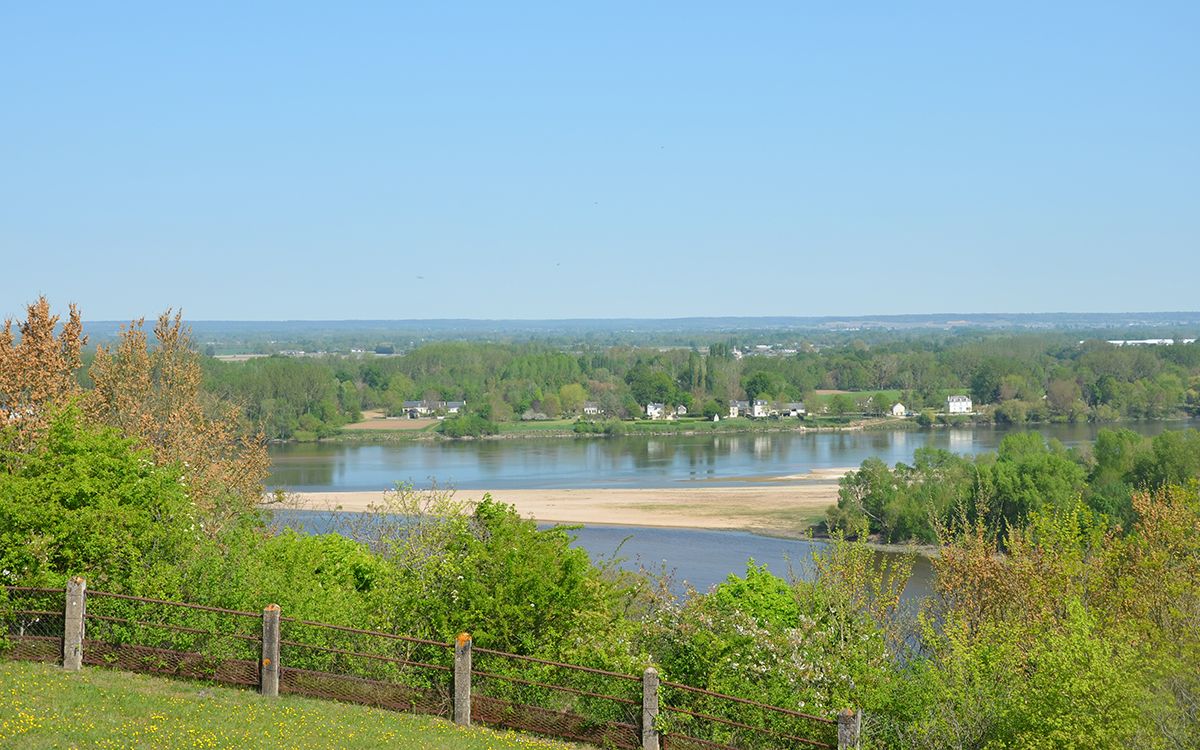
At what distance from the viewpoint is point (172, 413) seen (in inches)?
969

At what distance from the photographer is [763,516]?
178 ft

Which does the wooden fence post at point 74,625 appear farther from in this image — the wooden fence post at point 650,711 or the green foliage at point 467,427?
the green foliage at point 467,427

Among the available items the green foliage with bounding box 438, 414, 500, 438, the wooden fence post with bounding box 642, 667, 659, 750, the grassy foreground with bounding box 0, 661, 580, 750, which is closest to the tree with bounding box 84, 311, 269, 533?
the grassy foreground with bounding box 0, 661, 580, 750

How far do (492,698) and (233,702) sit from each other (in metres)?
2.35

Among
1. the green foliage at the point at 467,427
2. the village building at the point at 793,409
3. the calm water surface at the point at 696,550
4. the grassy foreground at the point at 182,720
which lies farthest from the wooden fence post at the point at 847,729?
the village building at the point at 793,409

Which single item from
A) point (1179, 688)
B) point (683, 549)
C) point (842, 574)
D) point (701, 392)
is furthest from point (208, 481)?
point (701, 392)

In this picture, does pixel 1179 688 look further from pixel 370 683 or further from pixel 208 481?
pixel 208 481

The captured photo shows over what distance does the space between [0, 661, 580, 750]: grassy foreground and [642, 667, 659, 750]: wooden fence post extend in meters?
0.71

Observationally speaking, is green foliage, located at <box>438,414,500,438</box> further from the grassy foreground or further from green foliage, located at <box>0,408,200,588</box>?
the grassy foreground

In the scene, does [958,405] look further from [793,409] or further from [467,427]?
[467,427]

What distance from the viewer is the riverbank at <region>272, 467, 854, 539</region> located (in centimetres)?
5256

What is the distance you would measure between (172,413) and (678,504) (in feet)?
116

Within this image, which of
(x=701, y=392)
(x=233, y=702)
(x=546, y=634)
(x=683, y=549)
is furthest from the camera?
(x=701, y=392)

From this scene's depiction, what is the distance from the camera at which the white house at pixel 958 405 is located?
113500 mm
